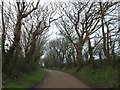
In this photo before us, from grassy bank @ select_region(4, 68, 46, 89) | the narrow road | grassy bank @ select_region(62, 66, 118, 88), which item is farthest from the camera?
the narrow road

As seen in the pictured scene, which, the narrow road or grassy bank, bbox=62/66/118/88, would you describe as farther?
the narrow road

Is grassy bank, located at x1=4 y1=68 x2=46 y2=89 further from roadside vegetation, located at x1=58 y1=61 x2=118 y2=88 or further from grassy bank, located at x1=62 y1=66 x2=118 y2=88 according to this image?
grassy bank, located at x1=62 y1=66 x2=118 y2=88

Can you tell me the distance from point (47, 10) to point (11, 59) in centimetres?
1831

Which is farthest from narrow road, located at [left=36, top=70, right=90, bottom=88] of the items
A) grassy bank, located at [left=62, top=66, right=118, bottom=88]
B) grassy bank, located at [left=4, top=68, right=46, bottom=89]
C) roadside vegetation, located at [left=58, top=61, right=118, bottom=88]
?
grassy bank, located at [left=62, top=66, right=118, bottom=88]

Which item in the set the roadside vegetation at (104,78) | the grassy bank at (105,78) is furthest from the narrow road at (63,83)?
the grassy bank at (105,78)

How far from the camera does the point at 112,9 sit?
35.3m

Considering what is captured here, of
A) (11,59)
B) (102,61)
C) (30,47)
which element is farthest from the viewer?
(30,47)

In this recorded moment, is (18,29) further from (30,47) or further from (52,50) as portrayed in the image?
(52,50)

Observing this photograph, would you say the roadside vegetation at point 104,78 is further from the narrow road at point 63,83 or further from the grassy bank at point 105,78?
the narrow road at point 63,83

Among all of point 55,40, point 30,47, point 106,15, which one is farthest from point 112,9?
point 55,40

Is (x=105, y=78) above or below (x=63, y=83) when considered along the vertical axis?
above

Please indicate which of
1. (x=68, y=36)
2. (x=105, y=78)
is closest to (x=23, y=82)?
(x=105, y=78)

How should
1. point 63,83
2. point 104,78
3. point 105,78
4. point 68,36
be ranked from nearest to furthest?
point 105,78 < point 104,78 < point 63,83 < point 68,36

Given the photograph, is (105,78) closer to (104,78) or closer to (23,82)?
(104,78)
